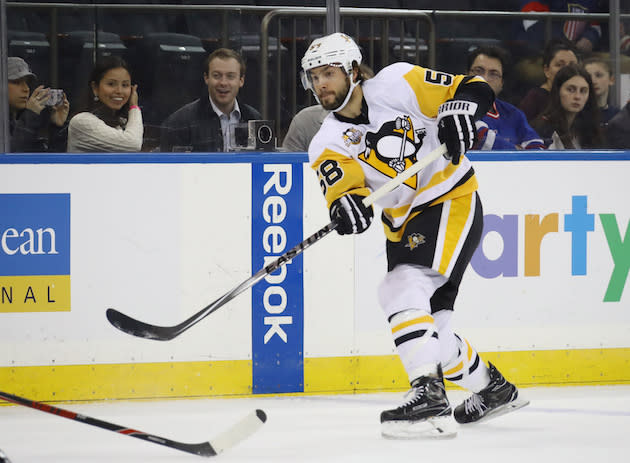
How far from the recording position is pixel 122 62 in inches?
135

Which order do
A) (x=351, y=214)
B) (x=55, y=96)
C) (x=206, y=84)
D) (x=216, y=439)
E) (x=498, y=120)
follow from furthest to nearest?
1. (x=498, y=120)
2. (x=206, y=84)
3. (x=55, y=96)
4. (x=351, y=214)
5. (x=216, y=439)

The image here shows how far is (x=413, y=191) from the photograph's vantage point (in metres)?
2.83

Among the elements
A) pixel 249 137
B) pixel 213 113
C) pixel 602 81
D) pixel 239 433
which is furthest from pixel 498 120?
pixel 239 433

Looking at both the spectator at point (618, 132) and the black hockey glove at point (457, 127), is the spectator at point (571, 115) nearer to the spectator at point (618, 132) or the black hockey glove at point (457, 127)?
the spectator at point (618, 132)

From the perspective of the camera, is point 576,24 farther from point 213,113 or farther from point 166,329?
point 166,329

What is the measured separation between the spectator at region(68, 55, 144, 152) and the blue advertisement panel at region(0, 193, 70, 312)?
243 millimetres

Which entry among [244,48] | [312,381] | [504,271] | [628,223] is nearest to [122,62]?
[244,48]

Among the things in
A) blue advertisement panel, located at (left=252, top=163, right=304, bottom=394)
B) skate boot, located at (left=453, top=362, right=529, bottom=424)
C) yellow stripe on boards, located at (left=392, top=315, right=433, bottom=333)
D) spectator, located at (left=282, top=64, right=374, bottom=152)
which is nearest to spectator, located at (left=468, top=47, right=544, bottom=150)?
spectator, located at (left=282, top=64, right=374, bottom=152)

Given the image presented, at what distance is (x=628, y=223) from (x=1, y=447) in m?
2.27

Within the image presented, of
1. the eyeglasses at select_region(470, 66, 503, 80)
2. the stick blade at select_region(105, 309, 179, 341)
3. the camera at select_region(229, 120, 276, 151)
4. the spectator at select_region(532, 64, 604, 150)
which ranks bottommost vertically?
the stick blade at select_region(105, 309, 179, 341)

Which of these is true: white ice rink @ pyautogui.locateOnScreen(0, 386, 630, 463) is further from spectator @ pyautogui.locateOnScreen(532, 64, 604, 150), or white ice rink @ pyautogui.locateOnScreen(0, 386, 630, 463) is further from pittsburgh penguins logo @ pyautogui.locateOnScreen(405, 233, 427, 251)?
spectator @ pyautogui.locateOnScreen(532, 64, 604, 150)

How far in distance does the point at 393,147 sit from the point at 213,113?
3.14ft

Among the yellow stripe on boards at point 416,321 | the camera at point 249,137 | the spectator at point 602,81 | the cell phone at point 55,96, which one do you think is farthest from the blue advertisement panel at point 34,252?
the spectator at point 602,81

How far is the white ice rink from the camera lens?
257 centimetres
